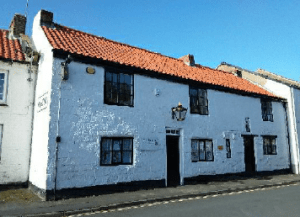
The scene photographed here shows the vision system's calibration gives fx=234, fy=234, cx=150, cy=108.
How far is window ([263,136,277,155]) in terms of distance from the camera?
15713 mm

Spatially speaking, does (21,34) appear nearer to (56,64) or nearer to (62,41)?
(62,41)

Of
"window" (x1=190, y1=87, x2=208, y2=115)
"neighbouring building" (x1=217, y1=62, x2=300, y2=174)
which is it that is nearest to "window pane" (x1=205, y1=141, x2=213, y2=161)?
"window" (x1=190, y1=87, x2=208, y2=115)

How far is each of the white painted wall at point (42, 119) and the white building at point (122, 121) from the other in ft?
0.13

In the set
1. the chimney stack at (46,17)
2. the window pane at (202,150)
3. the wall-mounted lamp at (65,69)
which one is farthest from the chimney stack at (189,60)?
the wall-mounted lamp at (65,69)

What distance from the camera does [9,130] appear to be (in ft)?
31.7

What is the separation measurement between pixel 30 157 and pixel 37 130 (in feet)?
4.46

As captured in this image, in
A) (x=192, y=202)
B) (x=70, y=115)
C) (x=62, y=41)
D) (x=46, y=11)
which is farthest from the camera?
(x=46, y=11)

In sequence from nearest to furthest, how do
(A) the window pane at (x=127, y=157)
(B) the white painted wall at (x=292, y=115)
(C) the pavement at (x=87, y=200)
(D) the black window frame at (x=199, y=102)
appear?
(C) the pavement at (x=87, y=200) < (A) the window pane at (x=127, y=157) < (D) the black window frame at (x=199, y=102) < (B) the white painted wall at (x=292, y=115)

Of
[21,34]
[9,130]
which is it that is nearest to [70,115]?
[9,130]

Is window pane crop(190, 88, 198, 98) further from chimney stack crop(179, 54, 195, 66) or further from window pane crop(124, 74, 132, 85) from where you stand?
window pane crop(124, 74, 132, 85)

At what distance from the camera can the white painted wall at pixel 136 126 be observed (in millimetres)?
8797

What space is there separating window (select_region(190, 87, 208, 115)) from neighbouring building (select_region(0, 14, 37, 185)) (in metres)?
7.87

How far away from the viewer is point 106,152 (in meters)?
9.55

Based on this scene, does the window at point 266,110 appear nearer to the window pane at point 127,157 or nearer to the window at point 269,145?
the window at point 269,145
